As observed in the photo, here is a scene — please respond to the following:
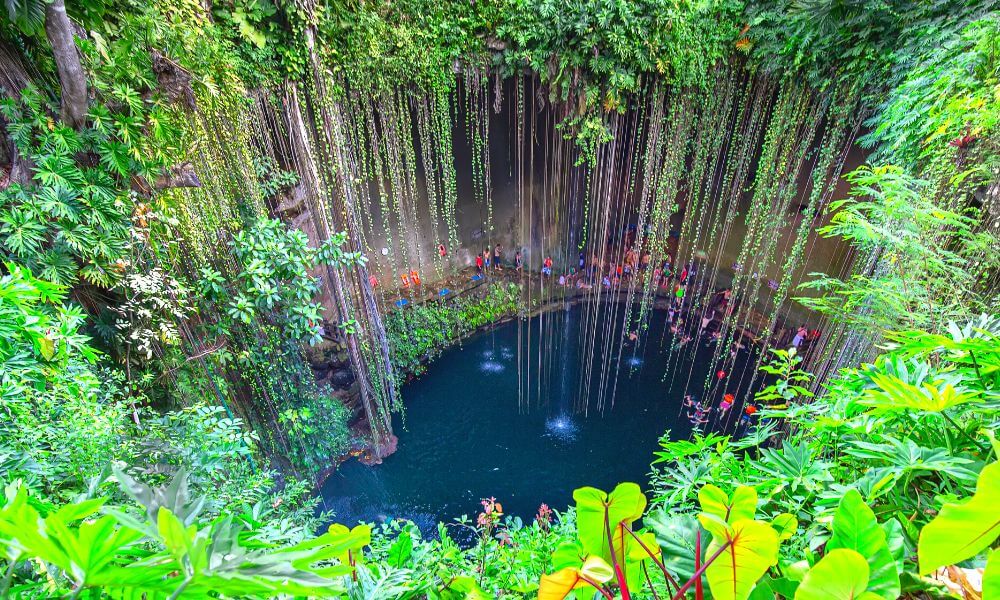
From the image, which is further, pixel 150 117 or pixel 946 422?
pixel 150 117

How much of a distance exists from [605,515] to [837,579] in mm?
321

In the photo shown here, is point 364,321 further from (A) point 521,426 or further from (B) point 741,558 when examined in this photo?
(B) point 741,558

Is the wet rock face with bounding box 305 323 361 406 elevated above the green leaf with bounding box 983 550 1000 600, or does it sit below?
below

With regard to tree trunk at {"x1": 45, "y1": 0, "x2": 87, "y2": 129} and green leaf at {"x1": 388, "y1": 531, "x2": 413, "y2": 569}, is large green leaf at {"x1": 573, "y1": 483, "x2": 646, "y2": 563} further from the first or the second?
tree trunk at {"x1": 45, "y1": 0, "x2": 87, "y2": 129}

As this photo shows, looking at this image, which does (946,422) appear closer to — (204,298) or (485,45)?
A: (204,298)

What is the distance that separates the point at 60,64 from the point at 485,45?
3.14m

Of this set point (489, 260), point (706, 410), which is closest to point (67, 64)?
point (706, 410)

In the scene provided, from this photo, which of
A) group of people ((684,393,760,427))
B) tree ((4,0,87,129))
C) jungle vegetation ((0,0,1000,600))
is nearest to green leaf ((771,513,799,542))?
jungle vegetation ((0,0,1000,600))

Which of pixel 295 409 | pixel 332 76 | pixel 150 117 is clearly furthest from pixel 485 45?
pixel 295 409

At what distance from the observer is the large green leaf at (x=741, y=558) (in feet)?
1.97

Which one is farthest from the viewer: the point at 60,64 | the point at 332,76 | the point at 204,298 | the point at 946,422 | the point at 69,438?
the point at 332,76

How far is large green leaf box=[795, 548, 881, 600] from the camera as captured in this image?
51 centimetres

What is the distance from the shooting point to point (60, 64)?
6.49ft

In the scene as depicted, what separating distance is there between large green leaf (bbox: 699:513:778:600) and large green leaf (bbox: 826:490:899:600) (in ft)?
0.37
